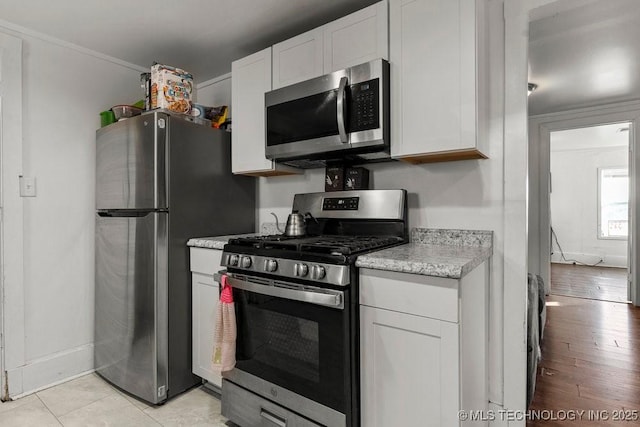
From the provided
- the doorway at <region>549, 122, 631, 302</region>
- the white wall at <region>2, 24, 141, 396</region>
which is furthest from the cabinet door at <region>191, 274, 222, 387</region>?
the doorway at <region>549, 122, 631, 302</region>

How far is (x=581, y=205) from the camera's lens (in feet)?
22.7

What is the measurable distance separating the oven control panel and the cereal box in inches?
44.0

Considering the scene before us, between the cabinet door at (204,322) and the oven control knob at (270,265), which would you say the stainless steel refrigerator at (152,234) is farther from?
the oven control knob at (270,265)

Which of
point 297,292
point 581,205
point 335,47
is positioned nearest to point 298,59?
point 335,47

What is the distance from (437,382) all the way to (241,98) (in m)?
2.00

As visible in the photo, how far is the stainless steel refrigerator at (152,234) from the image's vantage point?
2002mm

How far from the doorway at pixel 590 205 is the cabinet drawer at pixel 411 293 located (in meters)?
5.86

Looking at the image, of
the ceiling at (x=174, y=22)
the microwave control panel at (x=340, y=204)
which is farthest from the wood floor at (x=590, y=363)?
the ceiling at (x=174, y=22)

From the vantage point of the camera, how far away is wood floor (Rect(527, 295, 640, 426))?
2.01 meters

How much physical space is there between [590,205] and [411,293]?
754cm

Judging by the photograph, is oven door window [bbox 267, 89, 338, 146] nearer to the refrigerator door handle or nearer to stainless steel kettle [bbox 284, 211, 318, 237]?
stainless steel kettle [bbox 284, 211, 318, 237]

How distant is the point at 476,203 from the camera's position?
5.74 ft

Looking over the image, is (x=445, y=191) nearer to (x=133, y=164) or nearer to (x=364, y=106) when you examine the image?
(x=364, y=106)

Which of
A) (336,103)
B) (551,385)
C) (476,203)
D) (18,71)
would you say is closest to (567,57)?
(476,203)
